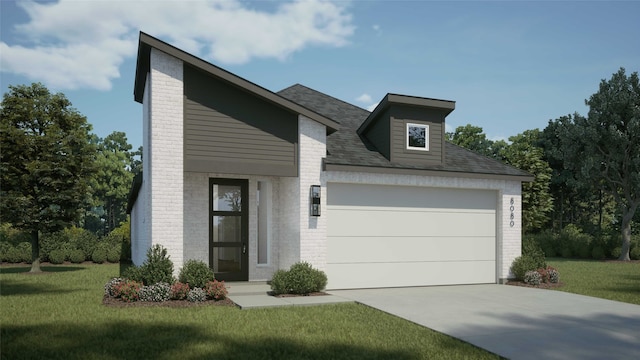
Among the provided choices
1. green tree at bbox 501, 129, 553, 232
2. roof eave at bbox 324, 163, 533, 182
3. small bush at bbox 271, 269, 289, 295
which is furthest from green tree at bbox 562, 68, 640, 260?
small bush at bbox 271, 269, 289, 295

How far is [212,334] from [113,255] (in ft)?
67.1

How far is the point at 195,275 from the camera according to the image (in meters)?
12.9

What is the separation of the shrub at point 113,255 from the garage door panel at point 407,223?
16.4 metres

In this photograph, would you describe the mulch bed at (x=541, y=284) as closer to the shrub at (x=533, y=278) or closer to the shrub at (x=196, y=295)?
the shrub at (x=533, y=278)

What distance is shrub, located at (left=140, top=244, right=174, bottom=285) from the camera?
41.9 feet

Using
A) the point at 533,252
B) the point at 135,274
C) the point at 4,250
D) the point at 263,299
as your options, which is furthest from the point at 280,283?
the point at 4,250

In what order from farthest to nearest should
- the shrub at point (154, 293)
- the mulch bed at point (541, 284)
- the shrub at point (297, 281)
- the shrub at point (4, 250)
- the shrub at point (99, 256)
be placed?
the shrub at point (99, 256), the shrub at point (4, 250), the mulch bed at point (541, 284), the shrub at point (297, 281), the shrub at point (154, 293)

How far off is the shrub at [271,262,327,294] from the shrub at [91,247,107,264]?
1670 cm

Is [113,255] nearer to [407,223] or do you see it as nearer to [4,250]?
[4,250]

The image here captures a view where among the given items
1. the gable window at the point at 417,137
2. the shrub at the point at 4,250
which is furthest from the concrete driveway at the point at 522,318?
the shrub at the point at 4,250

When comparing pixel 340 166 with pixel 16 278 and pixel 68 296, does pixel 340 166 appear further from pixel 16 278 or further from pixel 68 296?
pixel 16 278

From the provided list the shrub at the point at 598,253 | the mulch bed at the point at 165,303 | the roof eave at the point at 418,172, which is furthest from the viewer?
the shrub at the point at 598,253

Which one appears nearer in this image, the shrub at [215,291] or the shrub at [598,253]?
the shrub at [215,291]

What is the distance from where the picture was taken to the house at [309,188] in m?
13.7
